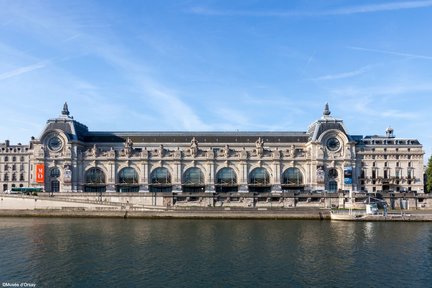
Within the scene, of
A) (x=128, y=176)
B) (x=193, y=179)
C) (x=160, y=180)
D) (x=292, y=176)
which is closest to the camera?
(x=160, y=180)

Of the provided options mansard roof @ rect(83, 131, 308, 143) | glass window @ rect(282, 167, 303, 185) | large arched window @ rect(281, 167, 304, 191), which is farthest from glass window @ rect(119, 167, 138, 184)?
glass window @ rect(282, 167, 303, 185)

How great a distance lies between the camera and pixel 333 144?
105m

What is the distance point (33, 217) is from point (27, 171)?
44.8 meters

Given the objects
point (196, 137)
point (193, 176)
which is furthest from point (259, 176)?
point (196, 137)

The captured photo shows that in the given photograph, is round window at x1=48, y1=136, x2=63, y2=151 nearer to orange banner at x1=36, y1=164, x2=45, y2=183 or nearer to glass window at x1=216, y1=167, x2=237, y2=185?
orange banner at x1=36, y1=164, x2=45, y2=183

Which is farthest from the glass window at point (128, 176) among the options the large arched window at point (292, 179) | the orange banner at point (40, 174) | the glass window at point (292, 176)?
the glass window at point (292, 176)

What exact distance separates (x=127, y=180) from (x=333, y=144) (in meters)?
55.4

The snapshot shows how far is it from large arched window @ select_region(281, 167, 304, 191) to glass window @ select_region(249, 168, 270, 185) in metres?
4.27

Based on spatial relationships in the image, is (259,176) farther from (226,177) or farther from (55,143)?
(55,143)

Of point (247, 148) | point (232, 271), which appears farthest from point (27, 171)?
point (232, 271)

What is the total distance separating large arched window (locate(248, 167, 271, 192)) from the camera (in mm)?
104350

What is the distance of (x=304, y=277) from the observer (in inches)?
1377

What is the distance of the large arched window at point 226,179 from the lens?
342 feet

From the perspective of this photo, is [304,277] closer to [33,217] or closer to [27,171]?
[33,217]
